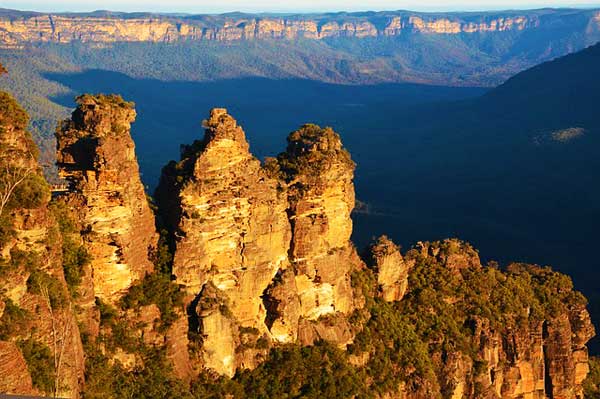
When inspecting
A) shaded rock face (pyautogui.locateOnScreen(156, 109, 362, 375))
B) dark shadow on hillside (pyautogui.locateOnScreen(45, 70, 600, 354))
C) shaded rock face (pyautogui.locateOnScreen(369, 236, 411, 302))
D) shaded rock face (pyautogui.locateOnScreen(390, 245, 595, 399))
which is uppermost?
shaded rock face (pyautogui.locateOnScreen(156, 109, 362, 375))

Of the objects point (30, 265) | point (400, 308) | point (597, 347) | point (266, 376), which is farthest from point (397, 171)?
point (30, 265)

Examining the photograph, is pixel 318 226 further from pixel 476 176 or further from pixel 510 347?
pixel 476 176

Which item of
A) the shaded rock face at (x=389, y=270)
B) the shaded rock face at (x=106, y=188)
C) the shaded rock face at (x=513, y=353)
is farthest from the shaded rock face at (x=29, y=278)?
the shaded rock face at (x=513, y=353)

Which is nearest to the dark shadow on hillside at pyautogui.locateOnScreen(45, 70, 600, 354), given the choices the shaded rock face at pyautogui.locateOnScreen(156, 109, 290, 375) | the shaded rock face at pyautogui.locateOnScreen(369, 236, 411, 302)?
the shaded rock face at pyautogui.locateOnScreen(369, 236, 411, 302)

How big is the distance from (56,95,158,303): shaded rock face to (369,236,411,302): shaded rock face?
491 inches

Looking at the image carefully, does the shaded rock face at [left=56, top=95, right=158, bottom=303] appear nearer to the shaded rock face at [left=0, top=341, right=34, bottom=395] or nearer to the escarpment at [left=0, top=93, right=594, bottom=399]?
the escarpment at [left=0, top=93, right=594, bottom=399]

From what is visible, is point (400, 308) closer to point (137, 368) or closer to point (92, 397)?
point (137, 368)

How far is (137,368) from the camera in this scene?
72.6 feet

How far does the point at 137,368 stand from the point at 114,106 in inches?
330

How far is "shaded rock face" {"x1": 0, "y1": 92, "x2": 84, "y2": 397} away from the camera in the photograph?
1677 cm

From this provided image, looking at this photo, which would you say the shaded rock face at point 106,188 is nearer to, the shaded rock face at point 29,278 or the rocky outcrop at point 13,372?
the shaded rock face at point 29,278

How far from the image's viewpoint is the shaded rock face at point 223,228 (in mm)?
24078

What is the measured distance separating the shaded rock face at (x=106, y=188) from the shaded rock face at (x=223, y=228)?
5.57 ft

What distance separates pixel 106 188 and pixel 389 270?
1492cm
